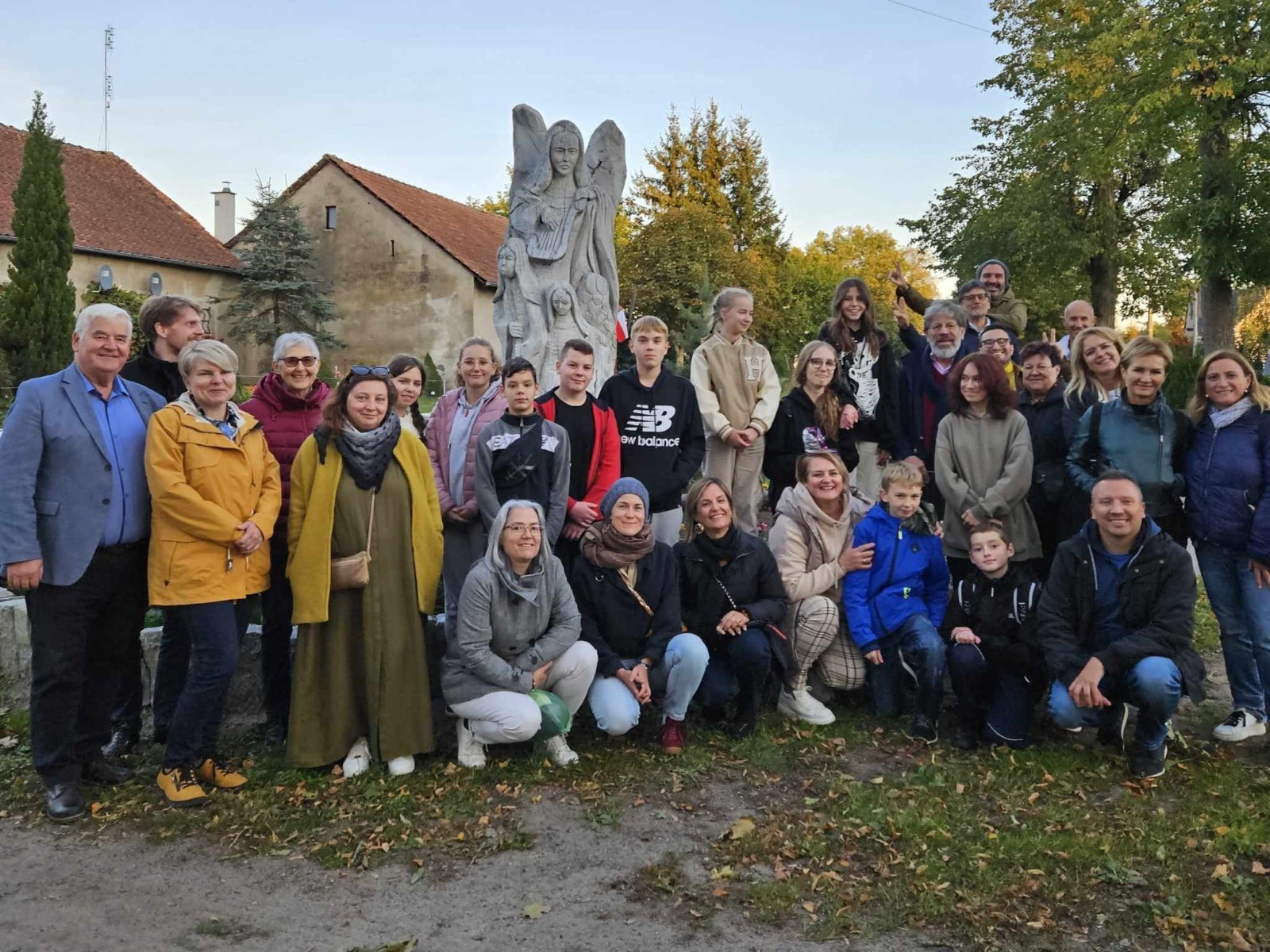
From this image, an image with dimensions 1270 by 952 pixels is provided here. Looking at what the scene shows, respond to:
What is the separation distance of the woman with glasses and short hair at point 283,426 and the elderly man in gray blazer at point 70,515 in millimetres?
596

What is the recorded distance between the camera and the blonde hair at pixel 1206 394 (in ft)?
15.5

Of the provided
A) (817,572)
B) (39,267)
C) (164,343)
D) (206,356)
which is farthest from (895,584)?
(39,267)

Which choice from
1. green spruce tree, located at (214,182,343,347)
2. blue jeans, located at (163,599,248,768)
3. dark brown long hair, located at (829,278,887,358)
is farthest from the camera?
green spruce tree, located at (214,182,343,347)

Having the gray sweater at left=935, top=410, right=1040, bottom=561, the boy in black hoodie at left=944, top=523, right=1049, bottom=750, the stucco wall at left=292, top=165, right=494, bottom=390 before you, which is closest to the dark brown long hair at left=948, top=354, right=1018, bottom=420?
the gray sweater at left=935, top=410, right=1040, bottom=561

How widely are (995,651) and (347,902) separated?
3.02 metres

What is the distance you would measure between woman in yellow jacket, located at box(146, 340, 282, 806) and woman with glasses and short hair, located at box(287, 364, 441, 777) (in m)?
0.27

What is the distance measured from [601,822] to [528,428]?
1.92 meters

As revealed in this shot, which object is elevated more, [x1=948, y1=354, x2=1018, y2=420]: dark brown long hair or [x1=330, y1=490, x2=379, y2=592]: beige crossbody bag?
[x1=948, y1=354, x2=1018, y2=420]: dark brown long hair

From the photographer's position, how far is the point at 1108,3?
2119 cm

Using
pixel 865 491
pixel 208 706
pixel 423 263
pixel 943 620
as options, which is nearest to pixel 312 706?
pixel 208 706

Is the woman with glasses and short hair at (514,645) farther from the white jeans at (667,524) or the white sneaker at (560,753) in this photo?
the white jeans at (667,524)

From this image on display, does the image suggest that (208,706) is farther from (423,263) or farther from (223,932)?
(423,263)

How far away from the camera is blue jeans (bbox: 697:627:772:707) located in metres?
4.85

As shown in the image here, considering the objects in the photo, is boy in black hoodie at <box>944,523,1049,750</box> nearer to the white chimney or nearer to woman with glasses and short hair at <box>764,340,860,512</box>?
woman with glasses and short hair at <box>764,340,860,512</box>
